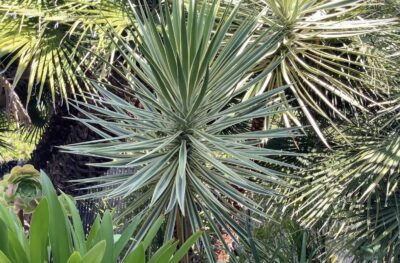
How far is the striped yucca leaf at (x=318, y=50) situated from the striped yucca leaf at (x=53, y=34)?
3.59 ft

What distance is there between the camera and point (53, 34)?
4.52 metres

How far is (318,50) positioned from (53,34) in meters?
2.13

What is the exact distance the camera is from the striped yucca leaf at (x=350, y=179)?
3189 mm

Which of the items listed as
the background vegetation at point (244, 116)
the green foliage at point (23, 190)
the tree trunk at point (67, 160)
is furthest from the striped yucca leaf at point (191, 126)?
the tree trunk at point (67, 160)

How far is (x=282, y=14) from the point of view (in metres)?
3.45

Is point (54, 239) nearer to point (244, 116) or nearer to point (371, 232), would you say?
point (244, 116)

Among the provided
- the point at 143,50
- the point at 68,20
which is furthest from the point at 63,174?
the point at 143,50

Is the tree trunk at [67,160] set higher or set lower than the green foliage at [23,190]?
lower

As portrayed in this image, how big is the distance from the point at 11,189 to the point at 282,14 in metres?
2.00

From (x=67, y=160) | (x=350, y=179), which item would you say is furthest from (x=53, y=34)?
(x=350, y=179)

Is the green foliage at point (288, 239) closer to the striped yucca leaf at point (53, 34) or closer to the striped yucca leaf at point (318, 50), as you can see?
the striped yucca leaf at point (318, 50)

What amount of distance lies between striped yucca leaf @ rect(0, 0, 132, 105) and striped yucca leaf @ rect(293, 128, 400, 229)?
64.7 inches

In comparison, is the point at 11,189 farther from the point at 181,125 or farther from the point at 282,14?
the point at 282,14

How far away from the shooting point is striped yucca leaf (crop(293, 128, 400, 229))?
3.19 metres
